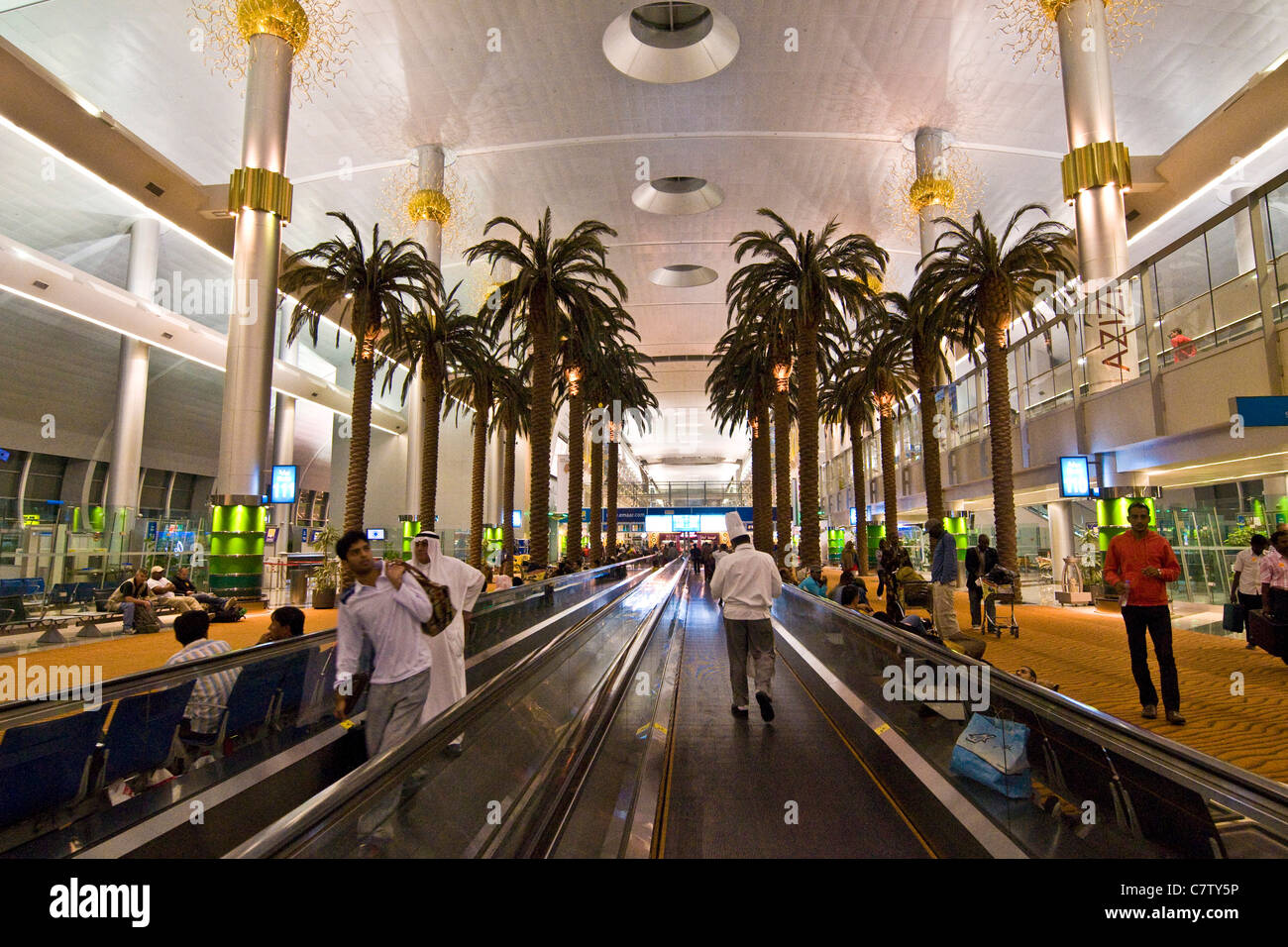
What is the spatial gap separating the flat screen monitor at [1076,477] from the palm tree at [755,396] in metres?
8.71

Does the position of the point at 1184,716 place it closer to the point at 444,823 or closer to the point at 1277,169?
the point at 444,823

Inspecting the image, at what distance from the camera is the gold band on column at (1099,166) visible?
58.2 ft

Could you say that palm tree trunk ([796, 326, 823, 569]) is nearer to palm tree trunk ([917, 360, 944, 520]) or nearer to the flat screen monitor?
palm tree trunk ([917, 360, 944, 520])

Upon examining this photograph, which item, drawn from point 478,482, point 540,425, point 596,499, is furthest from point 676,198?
point 540,425

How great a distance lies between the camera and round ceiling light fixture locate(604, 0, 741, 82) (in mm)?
24953

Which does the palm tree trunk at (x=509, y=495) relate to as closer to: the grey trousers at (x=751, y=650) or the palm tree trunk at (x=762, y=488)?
the palm tree trunk at (x=762, y=488)

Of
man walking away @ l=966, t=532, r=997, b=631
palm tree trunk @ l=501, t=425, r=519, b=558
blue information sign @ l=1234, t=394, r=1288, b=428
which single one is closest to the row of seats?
man walking away @ l=966, t=532, r=997, b=631

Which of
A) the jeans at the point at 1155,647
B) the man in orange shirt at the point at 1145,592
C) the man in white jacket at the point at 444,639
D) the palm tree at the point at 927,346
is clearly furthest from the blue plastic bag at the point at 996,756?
the palm tree at the point at 927,346

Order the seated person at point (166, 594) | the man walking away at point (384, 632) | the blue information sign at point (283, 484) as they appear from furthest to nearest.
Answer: the blue information sign at point (283, 484)
the seated person at point (166, 594)
the man walking away at point (384, 632)

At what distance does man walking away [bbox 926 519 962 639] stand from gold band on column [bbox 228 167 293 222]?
62.4 ft

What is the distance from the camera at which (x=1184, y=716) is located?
6.67 meters

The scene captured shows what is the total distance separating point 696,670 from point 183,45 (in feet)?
85.0

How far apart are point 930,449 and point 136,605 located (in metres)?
20.1
